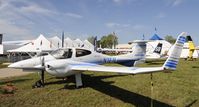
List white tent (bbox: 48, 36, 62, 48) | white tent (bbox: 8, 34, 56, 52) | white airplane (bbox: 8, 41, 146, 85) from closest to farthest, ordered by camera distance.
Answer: white airplane (bbox: 8, 41, 146, 85), white tent (bbox: 8, 34, 56, 52), white tent (bbox: 48, 36, 62, 48)

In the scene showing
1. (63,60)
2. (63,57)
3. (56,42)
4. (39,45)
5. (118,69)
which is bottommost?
(118,69)

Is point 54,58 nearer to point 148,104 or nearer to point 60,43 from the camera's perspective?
point 148,104

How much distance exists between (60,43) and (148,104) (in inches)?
1752

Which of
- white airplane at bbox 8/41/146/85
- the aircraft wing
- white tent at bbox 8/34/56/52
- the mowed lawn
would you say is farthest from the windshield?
white tent at bbox 8/34/56/52

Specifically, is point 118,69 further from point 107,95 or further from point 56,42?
point 56,42

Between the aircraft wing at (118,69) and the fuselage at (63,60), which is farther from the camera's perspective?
the fuselage at (63,60)

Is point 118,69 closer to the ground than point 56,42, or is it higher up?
closer to the ground

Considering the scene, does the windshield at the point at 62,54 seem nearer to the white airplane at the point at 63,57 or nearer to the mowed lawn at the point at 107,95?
the white airplane at the point at 63,57

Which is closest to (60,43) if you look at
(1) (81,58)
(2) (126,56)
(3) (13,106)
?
(2) (126,56)

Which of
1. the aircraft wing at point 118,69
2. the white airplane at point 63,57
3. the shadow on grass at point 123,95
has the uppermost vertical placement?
the white airplane at point 63,57

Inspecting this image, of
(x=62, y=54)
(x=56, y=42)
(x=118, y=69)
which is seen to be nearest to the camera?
(x=118, y=69)

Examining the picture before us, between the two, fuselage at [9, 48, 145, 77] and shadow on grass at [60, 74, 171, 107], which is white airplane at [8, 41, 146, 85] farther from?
shadow on grass at [60, 74, 171, 107]

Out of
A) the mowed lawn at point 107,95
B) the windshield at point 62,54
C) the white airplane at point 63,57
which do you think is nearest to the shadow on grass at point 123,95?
the mowed lawn at point 107,95

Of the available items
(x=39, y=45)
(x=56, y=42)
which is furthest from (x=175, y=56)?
(x=56, y=42)
